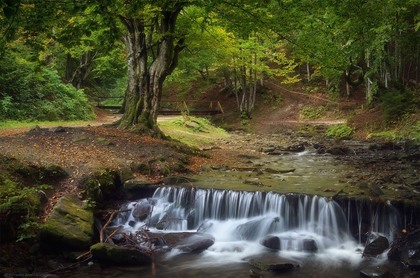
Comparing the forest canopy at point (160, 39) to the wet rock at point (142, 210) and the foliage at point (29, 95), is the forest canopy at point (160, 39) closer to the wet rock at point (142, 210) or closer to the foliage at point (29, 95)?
the foliage at point (29, 95)

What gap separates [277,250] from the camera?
953cm

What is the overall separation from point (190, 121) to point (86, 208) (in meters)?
17.4

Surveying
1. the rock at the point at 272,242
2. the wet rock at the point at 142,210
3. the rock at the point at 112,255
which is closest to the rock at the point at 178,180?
the wet rock at the point at 142,210

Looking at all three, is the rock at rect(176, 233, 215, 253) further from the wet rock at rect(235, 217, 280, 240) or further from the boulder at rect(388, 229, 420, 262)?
the boulder at rect(388, 229, 420, 262)

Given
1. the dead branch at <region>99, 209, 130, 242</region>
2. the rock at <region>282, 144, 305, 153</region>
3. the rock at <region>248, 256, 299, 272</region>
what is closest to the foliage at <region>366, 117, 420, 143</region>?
the rock at <region>282, 144, 305, 153</region>

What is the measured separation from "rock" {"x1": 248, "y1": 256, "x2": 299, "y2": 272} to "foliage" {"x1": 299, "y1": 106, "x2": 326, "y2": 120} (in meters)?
28.8

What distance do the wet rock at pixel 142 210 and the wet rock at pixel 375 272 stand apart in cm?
555

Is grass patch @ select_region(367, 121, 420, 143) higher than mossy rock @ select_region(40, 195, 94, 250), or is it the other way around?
grass patch @ select_region(367, 121, 420, 143)

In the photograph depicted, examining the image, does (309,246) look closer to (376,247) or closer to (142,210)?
A: (376,247)

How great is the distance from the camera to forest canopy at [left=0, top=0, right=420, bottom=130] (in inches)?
237

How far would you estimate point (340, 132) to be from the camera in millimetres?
25594

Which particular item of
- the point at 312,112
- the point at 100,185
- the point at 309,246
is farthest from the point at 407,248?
the point at 312,112

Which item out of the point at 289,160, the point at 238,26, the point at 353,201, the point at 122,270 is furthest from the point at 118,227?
the point at 289,160

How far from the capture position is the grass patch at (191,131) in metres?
21.5
